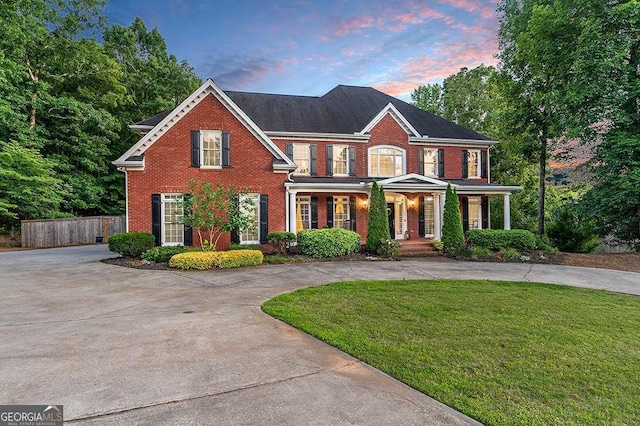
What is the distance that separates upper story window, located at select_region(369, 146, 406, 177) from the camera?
1867cm

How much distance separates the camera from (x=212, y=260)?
10.9 meters

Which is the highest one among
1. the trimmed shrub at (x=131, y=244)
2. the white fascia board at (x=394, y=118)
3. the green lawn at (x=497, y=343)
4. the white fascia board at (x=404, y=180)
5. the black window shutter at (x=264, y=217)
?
the white fascia board at (x=394, y=118)

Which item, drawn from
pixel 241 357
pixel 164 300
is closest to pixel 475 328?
pixel 241 357

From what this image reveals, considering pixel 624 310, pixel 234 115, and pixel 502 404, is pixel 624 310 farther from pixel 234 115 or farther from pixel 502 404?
pixel 234 115

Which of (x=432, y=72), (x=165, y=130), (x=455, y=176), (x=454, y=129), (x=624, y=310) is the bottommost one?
(x=624, y=310)

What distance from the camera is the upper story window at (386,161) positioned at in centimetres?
1867

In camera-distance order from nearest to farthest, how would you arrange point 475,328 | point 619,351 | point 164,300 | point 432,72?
point 619,351, point 475,328, point 164,300, point 432,72

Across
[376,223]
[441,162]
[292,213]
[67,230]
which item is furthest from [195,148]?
[441,162]

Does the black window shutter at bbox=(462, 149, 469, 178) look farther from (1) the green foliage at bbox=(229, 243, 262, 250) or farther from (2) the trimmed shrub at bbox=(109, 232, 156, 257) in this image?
(2) the trimmed shrub at bbox=(109, 232, 156, 257)

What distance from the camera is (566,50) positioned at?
16.3 meters

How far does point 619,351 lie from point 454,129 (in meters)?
18.7

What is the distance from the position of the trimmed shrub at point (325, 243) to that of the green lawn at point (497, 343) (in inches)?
212

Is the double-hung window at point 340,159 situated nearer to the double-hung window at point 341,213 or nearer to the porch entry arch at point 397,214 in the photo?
the double-hung window at point 341,213

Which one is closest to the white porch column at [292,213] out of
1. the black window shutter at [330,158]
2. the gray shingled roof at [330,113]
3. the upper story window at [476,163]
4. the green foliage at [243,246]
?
the green foliage at [243,246]
